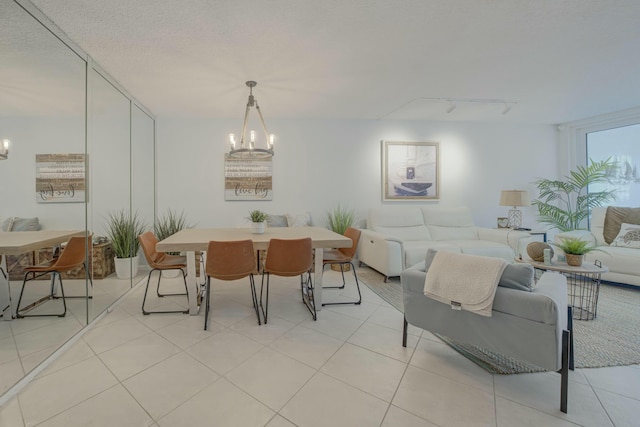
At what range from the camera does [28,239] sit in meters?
1.85

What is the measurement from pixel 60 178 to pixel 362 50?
2.72 metres

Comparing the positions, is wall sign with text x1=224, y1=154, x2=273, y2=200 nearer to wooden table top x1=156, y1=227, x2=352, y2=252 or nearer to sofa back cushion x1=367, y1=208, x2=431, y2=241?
wooden table top x1=156, y1=227, x2=352, y2=252

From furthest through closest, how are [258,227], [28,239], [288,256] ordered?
1. [258,227]
2. [288,256]
3. [28,239]

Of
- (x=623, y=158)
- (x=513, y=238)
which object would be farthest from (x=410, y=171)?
(x=623, y=158)

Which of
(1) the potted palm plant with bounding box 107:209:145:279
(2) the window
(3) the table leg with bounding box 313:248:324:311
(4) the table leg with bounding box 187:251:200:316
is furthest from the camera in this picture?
(2) the window

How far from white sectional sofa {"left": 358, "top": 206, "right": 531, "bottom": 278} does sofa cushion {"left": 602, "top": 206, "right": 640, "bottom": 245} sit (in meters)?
1.04

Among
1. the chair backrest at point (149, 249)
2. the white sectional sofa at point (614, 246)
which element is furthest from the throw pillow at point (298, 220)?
the white sectional sofa at point (614, 246)

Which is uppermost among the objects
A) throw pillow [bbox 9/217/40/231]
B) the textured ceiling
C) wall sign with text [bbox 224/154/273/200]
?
the textured ceiling

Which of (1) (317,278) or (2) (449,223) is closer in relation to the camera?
(1) (317,278)

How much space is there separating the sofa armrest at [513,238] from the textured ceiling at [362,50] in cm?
189

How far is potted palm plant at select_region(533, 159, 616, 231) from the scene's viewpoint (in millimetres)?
4480

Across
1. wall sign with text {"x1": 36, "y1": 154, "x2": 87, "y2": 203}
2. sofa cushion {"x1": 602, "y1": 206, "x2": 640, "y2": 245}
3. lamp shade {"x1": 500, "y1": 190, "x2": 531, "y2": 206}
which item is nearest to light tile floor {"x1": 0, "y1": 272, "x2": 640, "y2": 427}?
wall sign with text {"x1": 36, "y1": 154, "x2": 87, "y2": 203}

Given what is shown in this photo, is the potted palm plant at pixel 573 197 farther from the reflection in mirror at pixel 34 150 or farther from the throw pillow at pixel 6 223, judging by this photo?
the throw pillow at pixel 6 223

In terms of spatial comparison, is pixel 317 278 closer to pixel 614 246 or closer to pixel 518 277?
pixel 518 277
